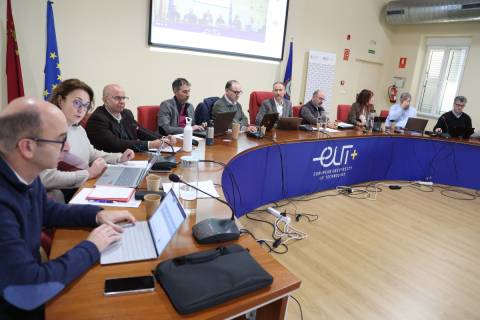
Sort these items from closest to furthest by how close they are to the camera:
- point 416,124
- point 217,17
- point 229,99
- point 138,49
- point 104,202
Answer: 1. point 104,202
2. point 229,99
3. point 138,49
4. point 416,124
5. point 217,17

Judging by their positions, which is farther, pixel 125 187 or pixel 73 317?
pixel 125 187

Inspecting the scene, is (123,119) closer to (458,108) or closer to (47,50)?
(47,50)

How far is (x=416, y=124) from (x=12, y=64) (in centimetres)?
496

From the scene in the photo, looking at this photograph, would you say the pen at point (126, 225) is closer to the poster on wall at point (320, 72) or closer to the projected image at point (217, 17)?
the projected image at point (217, 17)

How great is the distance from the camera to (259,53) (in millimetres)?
5301

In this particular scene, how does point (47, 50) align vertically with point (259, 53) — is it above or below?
below

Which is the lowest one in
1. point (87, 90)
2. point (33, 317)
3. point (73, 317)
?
point (33, 317)

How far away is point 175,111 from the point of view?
333 cm

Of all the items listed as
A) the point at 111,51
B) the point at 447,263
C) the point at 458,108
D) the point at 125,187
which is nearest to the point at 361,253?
the point at 447,263

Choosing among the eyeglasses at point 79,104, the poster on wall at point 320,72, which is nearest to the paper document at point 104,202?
the eyeglasses at point 79,104

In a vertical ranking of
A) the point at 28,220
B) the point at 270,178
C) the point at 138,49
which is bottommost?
the point at 270,178

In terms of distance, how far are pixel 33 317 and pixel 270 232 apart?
2.07 metres

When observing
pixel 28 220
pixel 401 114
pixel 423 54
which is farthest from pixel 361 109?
pixel 28 220

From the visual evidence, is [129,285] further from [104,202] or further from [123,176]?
[123,176]
